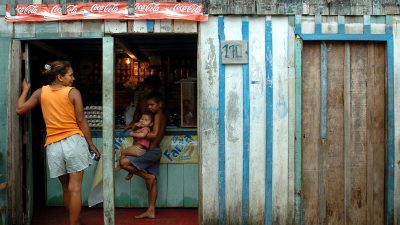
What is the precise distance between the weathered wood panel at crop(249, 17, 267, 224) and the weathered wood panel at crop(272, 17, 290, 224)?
13cm

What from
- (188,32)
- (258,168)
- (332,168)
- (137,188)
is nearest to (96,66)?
(137,188)

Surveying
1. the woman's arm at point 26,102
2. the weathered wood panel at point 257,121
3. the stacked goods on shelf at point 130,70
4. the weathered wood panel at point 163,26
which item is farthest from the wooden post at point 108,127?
the stacked goods on shelf at point 130,70

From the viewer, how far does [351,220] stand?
18.7 ft

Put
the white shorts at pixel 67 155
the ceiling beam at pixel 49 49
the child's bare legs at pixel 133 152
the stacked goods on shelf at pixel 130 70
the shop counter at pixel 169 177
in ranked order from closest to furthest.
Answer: the white shorts at pixel 67 155, the ceiling beam at pixel 49 49, the child's bare legs at pixel 133 152, the shop counter at pixel 169 177, the stacked goods on shelf at pixel 130 70

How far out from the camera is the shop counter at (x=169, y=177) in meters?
6.70

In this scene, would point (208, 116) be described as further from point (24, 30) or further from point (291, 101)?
point (24, 30)

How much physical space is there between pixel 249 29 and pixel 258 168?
166cm

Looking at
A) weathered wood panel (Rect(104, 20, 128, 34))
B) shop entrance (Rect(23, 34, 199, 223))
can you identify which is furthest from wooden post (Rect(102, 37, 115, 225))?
shop entrance (Rect(23, 34, 199, 223))

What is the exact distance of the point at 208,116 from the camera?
18.1 feet

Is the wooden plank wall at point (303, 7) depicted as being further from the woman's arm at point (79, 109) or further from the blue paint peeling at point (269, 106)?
the woman's arm at point (79, 109)

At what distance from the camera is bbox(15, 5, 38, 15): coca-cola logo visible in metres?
5.44

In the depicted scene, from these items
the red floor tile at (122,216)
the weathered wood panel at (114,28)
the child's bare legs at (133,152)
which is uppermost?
the weathered wood panel at (114,28)

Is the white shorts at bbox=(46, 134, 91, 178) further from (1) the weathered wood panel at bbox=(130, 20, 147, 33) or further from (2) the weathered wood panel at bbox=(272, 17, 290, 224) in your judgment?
(2) the weathered wood panel at bbox=(272, 17, 290, 224)

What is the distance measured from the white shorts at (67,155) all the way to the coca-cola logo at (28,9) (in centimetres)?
159
